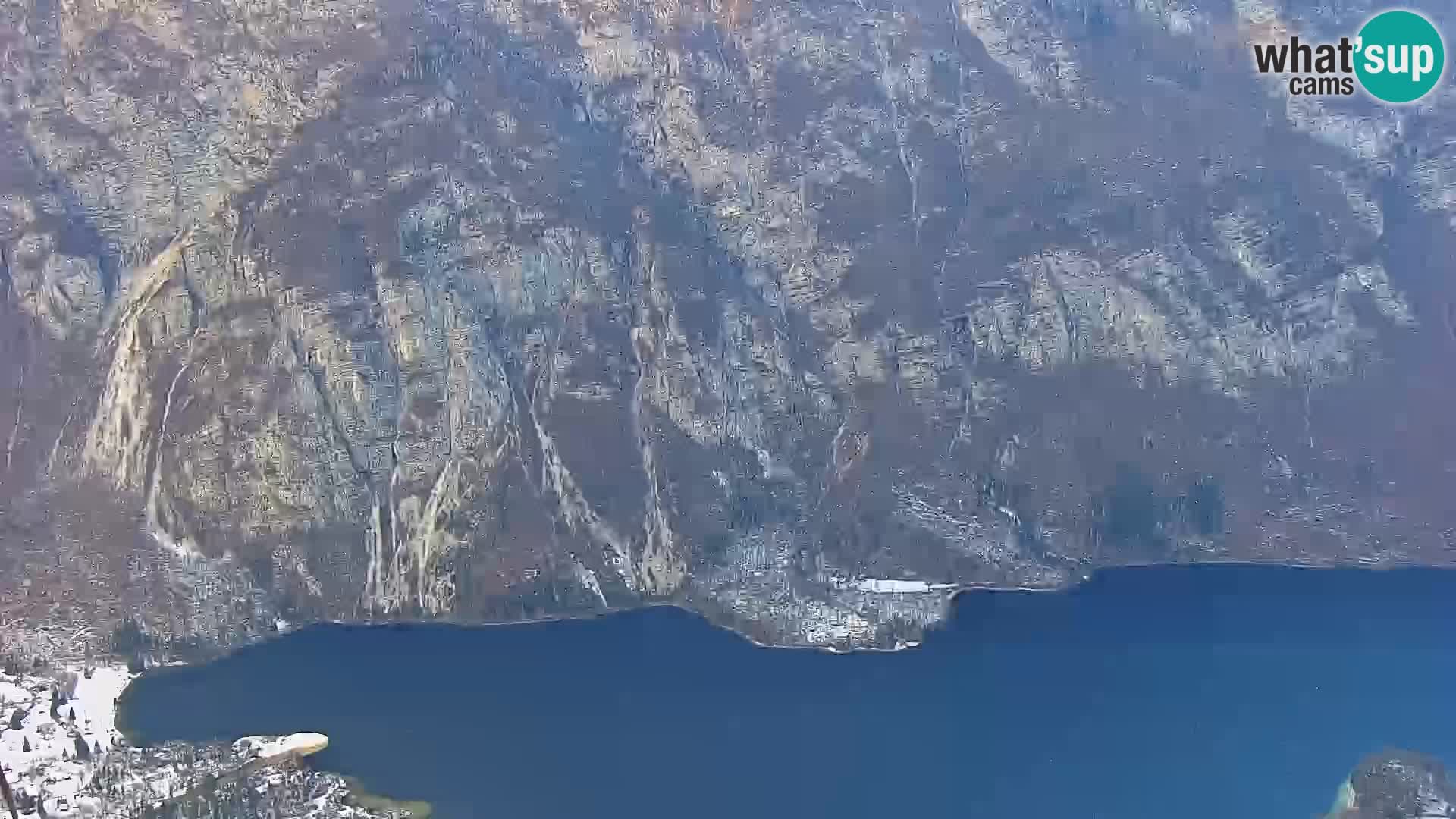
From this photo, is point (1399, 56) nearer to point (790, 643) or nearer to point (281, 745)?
point (790, 643)

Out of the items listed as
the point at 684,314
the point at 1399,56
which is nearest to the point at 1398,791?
the point at 684,314

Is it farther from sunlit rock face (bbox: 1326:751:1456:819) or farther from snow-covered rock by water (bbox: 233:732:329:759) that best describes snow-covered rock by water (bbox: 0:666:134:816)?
sunlit rock face (bbox: 1326:751:1456:819)

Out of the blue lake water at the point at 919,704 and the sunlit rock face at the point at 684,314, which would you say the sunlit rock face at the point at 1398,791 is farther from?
the sunlit rock face at the point at 684,314

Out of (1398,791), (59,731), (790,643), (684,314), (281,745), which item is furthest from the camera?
(684,314)

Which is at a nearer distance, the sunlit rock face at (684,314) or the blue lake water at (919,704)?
the blue lake water at (919,704)

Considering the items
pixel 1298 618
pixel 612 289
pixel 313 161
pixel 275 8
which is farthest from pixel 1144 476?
pixel 275 8

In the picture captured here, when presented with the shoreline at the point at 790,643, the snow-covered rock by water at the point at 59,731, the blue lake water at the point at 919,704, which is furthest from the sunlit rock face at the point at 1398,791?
the snow-covered rock by water at the point at 59,731
